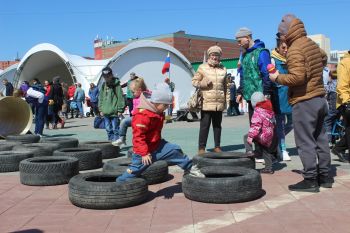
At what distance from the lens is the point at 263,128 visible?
21.7 feet

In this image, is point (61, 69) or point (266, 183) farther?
point (61, 69)

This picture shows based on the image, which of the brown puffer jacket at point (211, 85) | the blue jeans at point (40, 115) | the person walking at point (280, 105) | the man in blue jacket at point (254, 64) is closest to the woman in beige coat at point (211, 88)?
the brown puffer jacket at point (211, 85)

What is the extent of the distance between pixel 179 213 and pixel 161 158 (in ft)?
2.79

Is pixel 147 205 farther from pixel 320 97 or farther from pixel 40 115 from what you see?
pixel 40 115

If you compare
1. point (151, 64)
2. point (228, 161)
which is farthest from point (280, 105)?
point (151, 64)

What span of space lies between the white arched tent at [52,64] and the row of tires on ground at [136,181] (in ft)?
71.1

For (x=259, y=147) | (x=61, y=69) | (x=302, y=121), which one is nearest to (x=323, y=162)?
(x=302, y=121)

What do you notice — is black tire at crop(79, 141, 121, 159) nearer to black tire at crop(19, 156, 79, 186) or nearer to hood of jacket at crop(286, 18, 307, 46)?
black tire at crop(19, 156, 79, 186)

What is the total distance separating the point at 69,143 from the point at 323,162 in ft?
17.4

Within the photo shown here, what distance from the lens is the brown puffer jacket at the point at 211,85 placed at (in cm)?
798

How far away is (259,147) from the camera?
691 cm

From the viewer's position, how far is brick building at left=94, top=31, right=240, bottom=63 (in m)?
73.4

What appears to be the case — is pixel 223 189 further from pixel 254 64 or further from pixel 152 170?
pixel 254 64

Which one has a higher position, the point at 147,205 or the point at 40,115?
the point at 40,115
